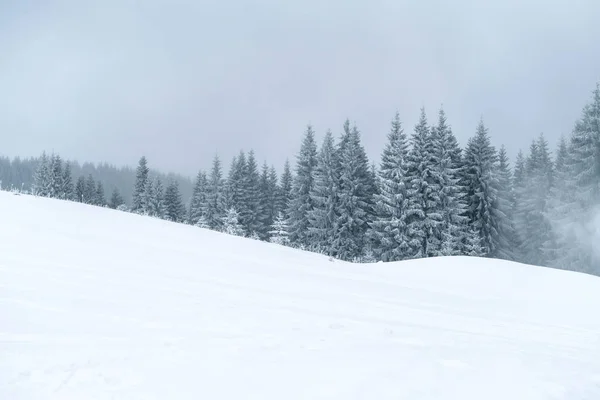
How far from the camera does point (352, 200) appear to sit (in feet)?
115

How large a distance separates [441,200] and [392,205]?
3768mm

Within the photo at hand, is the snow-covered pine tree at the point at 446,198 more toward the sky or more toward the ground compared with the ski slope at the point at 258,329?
more toward the sky

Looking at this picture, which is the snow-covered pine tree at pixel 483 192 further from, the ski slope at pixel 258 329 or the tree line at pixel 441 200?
the ski slope at pixel 258 329

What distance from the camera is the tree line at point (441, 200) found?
97.8ft

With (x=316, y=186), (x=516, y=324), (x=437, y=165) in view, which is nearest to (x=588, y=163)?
(x=437, y=165)

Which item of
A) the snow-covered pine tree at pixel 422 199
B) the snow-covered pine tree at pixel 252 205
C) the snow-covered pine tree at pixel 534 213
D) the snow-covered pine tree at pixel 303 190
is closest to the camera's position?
the snow-covered pine tree at pixel 422 199

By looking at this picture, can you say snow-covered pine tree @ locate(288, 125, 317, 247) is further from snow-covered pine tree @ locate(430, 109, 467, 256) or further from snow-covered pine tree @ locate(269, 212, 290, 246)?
snow-covered pine tree @ locate(430, 109, 467, 256)

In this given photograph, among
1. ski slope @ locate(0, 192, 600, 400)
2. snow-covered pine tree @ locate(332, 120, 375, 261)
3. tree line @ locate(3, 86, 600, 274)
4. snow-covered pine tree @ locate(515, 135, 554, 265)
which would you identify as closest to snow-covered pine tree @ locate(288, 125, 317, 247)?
tree line @ locate(3, 86, 600, 274)

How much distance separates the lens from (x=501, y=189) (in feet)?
120

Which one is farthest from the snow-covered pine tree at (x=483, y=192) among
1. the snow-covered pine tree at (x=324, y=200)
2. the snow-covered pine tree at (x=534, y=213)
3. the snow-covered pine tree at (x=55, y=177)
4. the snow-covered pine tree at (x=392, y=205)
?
the snow-covered pine tree at (x=55, y=177)

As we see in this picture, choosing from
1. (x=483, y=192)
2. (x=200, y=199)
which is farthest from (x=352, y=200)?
(x=200, y=199)

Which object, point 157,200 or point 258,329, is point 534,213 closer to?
point 258,329

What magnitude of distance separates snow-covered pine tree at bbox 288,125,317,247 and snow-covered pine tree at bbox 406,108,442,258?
10.7 metres

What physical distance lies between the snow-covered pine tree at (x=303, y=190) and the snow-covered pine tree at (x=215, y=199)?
924 cm
